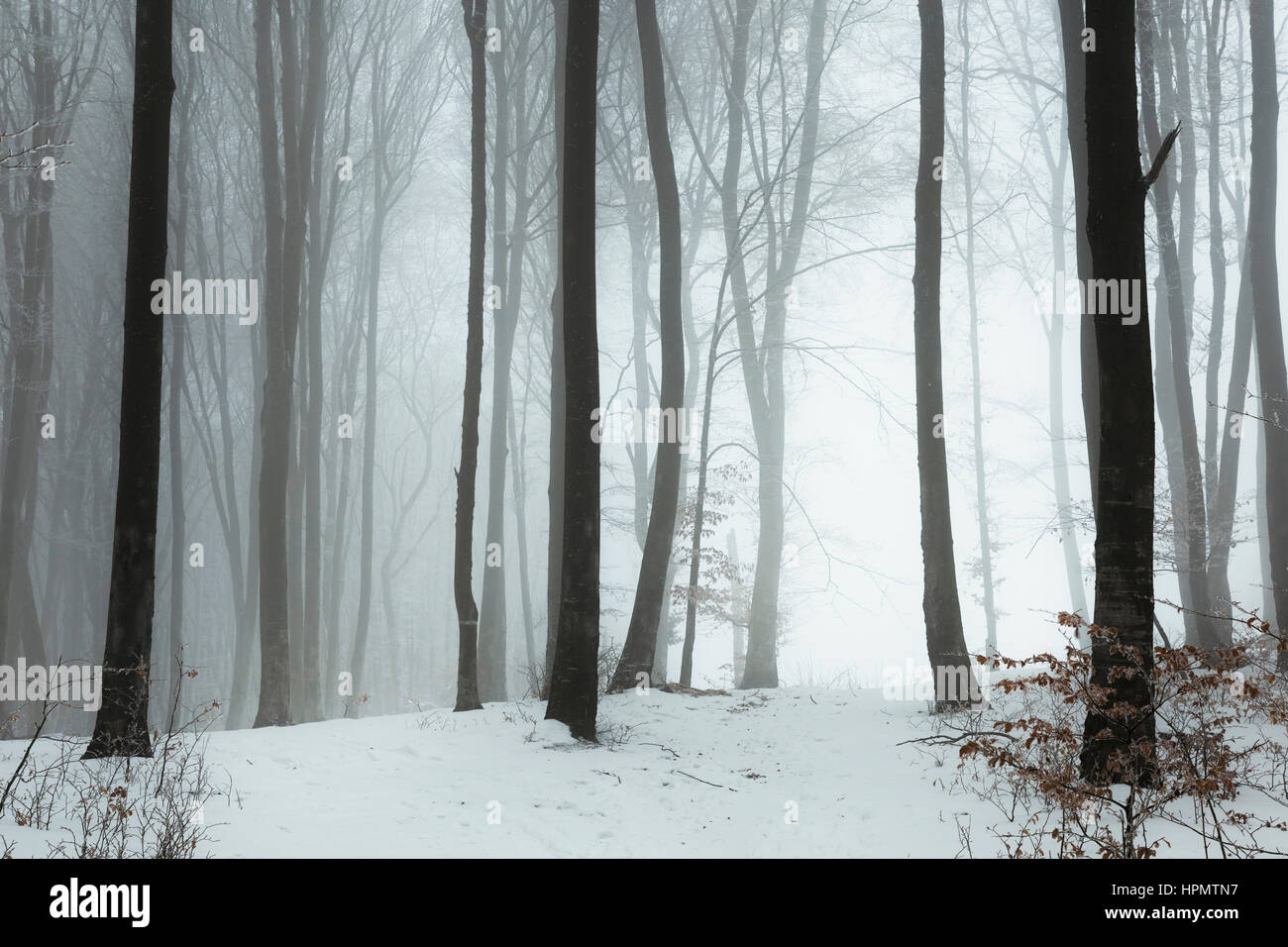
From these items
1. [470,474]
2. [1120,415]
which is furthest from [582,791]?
[470,474]

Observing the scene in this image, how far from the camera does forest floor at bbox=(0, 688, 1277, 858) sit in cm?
472

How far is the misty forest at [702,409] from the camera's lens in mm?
5406

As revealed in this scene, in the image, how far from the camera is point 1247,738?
6.54 m

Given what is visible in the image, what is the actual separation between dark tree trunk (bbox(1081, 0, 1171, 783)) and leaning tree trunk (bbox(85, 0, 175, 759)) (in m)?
6.75

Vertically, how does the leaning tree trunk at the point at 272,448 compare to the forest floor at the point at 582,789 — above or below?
above

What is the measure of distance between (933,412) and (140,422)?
7839 millimetres

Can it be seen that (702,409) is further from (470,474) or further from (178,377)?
(178,377)

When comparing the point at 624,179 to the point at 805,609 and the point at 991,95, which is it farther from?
the point at 805,609

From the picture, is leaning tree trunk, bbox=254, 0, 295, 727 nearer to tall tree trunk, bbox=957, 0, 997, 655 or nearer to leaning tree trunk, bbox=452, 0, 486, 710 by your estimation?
leaning tree trunk, bbox=452, 0, 486, 710

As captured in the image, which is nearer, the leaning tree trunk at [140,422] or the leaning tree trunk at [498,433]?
the leaning tree trunk at [140,422]

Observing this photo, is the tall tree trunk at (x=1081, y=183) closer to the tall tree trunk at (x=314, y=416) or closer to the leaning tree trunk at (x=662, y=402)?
the leaning tree trunk at (x=662, y=402)

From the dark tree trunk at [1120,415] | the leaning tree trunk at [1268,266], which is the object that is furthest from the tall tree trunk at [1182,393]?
the dark tree trunk at [1120,415]

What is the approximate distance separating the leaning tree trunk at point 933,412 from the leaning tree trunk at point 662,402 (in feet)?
10.4

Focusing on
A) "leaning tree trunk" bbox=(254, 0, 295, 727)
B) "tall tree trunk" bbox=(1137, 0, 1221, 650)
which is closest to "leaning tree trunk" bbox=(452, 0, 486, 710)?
"leaning tree trunk" bbox=(254, 0, 295, 727)
